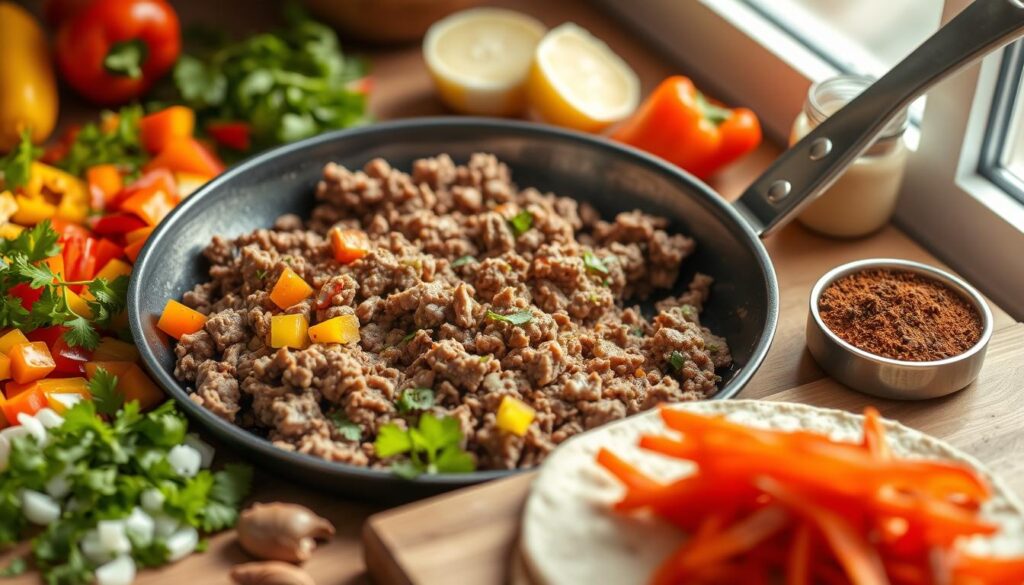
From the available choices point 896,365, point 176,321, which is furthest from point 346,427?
point 896,365

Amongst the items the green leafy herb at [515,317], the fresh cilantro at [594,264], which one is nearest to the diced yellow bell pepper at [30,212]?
the green leafy herb at [515,317]

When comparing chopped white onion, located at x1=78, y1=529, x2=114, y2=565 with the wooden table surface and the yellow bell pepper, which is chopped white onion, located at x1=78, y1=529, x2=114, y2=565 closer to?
the wooden table surface

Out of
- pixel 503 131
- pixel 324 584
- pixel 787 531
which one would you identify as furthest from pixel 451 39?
pixel 787 531

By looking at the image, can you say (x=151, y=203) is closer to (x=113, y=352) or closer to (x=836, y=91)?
(x=113, y=352)

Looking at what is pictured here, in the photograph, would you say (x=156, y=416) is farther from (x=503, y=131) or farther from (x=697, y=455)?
(x=503, y=131)

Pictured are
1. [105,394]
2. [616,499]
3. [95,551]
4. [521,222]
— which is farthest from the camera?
[521,222]

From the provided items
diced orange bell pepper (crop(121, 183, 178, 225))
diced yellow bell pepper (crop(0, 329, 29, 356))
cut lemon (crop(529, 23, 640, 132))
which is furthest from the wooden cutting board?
cut lemon (crop(529, 23, 640, 132))
